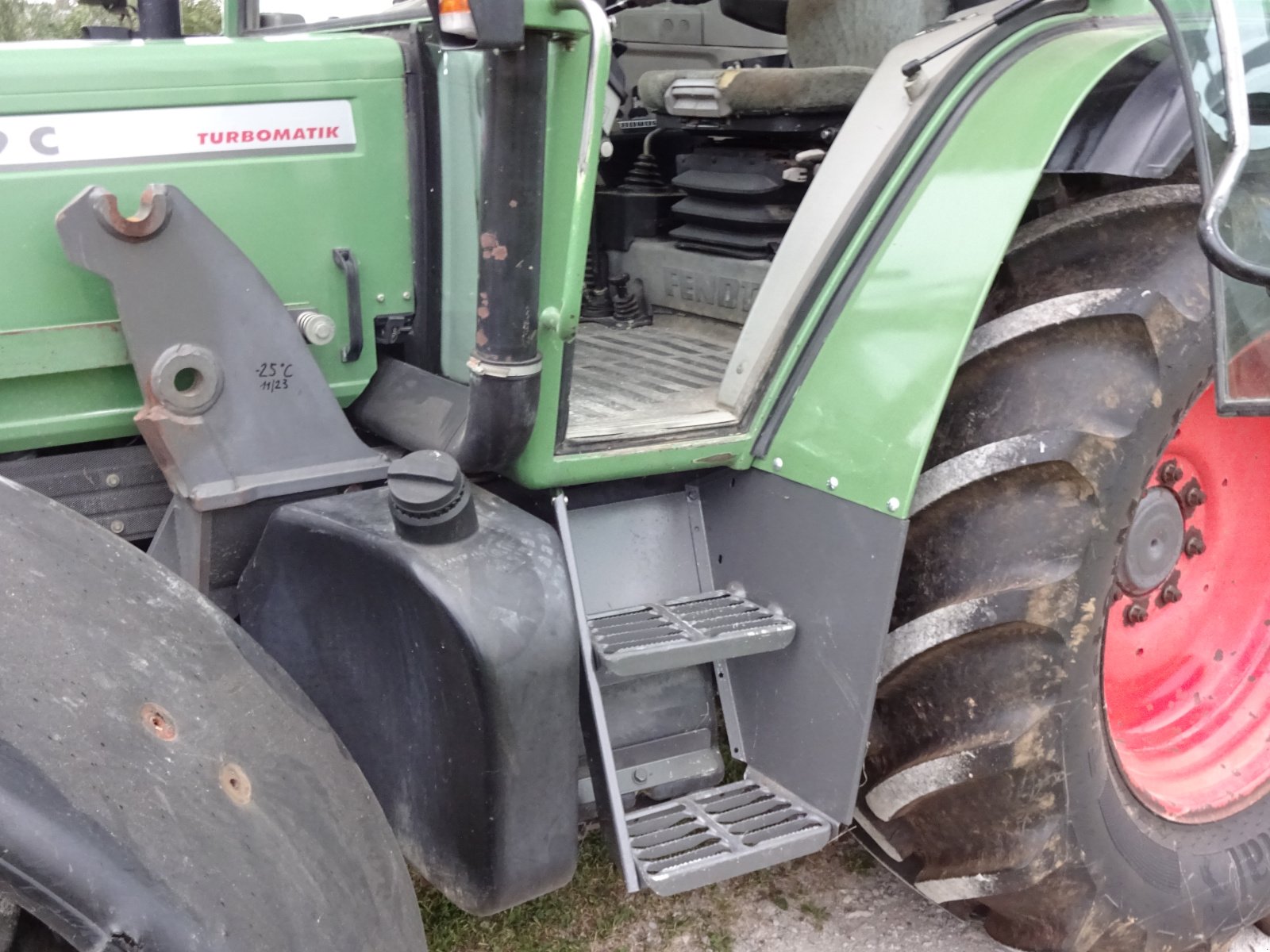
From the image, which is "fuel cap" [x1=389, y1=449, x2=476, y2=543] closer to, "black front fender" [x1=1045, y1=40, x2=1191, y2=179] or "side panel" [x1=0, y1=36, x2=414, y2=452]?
"side panel" [x1=0, y1=36, x2=414, y2=452]

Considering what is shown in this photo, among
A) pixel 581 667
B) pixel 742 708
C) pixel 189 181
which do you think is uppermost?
pixel 189 181

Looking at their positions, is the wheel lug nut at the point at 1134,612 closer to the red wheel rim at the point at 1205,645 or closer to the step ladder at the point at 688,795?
the red wheel rim at the point at 1205,645

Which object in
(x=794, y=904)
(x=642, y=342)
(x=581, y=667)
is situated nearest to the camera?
(x=581, y=667)

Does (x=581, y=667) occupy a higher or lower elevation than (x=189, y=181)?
lower

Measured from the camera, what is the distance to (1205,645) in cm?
210

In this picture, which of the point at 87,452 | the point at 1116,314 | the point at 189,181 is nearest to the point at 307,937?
the point at 87,452

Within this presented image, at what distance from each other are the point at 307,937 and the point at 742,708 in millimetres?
947

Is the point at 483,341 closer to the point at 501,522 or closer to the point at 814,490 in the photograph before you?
the point at 501,522

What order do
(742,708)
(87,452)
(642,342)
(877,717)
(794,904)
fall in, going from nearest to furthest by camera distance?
(87,452)
(877,717)
(742,708)
(794,904)
(642,342)

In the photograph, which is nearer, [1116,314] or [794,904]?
[1116,314]

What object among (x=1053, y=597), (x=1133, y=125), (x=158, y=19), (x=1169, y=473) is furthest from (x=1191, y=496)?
(x=158, y=19)

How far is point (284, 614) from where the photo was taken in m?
1.57

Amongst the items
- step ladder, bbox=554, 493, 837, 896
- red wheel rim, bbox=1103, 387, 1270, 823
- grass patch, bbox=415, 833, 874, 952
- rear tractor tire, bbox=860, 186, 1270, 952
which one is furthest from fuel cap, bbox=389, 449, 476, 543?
red wheel rim, bbox=1103, 387, 1270, 823

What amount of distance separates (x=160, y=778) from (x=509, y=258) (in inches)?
27.7
